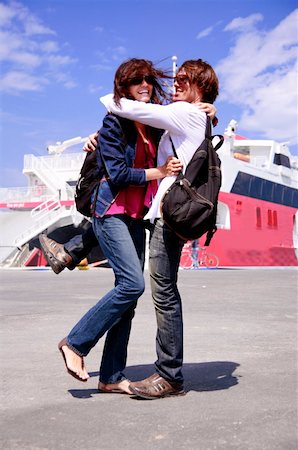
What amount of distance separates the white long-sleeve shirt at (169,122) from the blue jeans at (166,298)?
12 cm

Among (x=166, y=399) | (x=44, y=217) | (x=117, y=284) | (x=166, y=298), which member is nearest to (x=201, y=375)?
(x=166, y=399)

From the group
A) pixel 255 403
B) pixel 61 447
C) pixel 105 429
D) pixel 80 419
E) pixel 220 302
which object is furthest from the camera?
pixel 220 302

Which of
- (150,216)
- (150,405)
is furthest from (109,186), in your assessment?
(150,405)

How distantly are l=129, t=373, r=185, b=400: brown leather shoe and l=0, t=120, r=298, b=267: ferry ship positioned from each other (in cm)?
1767

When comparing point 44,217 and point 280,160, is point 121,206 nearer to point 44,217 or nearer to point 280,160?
point 44,217

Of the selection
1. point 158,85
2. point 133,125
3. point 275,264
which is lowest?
point 275,264

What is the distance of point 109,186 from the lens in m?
2.69

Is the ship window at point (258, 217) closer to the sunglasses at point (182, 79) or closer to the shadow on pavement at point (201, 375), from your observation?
the shadow on pavement at point (201, 375)

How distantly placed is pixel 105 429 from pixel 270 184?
78.0 ft

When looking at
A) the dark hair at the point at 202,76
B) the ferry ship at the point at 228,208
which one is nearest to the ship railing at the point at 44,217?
the ferry ship at the point at 228,208

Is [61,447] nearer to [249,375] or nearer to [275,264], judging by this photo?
[249,375]

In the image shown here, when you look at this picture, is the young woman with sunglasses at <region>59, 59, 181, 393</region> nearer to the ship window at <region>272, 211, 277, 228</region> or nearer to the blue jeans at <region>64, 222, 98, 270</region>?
the blue jeans at <region>64, 222, 98, 270</region>

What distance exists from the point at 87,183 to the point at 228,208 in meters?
19.3

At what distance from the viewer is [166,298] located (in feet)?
8.84
